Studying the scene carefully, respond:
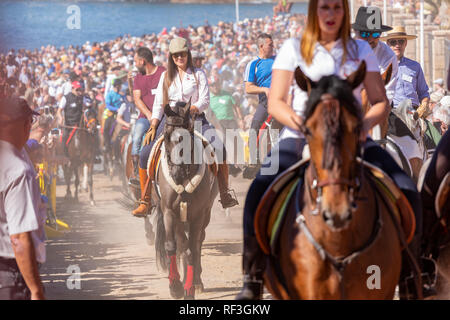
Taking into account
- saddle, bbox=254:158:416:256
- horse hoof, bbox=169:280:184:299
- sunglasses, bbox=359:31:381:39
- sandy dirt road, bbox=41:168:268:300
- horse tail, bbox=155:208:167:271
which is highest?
sunglasses, bbox=359:31:381:39

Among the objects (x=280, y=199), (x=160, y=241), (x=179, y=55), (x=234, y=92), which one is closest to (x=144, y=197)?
Result: (x=160, y=241)

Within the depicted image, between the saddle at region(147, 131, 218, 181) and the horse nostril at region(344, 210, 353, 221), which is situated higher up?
the horse nostril at region(344, 210, 353, 221)

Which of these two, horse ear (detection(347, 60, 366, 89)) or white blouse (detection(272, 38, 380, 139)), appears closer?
horse ear (detection(347, 60, 366, 89))

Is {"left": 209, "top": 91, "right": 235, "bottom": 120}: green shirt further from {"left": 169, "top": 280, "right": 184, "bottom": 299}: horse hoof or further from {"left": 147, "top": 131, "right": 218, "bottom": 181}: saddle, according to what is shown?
{"left": 169, "top": 280, "right": 184, "bottom": 299}: horse hoof

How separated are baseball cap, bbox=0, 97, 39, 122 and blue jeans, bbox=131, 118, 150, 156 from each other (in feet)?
29.1

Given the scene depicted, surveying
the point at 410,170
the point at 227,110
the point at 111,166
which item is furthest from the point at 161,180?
the point at 111,166

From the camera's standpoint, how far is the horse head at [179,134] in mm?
9688

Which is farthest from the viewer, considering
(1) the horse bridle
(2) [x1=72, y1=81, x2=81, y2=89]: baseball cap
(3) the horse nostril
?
(2) [x1=72, y1=81, x2=81, y2=89]: baseball cap

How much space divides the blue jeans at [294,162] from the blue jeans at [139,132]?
8.94 metres

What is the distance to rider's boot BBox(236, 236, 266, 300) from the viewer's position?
215 inches

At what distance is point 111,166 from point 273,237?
784 inches

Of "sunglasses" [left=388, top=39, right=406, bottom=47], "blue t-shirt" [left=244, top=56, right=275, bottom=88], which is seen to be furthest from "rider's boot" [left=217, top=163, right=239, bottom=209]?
"sunglasses" [left=388, top=39, right=406, bottom=47]

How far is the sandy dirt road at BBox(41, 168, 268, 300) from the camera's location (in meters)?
10.3

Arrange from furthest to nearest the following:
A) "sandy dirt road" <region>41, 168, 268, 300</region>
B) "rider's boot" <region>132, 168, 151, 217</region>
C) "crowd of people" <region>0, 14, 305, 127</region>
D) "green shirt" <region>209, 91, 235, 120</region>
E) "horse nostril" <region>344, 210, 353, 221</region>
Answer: "crowd of people" <region>0, 14, 305, 127</region>, "green shirt" <region>209, 91, 235, 120</region>, "rider's boot" <region>132, 168, 151, 217</region>, "sandy dirt road" <region>41, 168, 268, 300</region>, "horse nostril" <region>344, 210, 353, 221</region>
